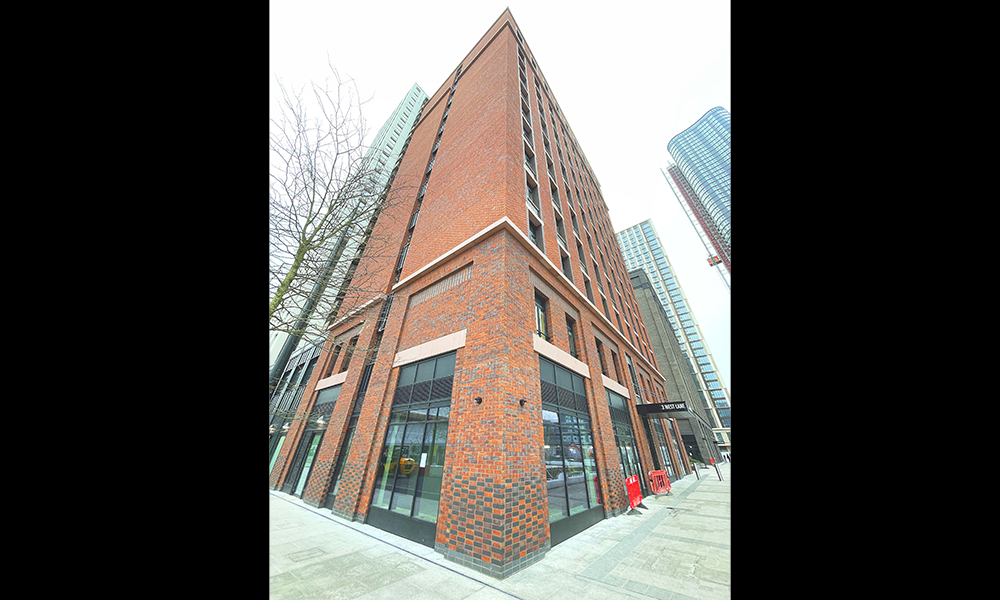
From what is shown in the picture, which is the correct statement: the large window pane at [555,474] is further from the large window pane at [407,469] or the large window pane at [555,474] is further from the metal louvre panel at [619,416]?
the metal louvre panel at [619,416]

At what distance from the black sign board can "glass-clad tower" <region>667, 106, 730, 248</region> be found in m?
48.2

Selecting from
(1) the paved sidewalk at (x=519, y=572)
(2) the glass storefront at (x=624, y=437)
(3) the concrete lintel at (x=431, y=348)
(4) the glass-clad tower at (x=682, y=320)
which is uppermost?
(4) the glass-clad tower at (x=682, y=320)

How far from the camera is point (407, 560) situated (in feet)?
19.6

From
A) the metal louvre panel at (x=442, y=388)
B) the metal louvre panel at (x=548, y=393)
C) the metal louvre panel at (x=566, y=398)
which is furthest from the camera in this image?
the metal louvre panel at (x=566, y=398)

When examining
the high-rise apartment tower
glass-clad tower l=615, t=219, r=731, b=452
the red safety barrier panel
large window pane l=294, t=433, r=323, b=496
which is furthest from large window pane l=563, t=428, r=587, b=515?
glass-clad tower l=615, t=219, r=731, b=452

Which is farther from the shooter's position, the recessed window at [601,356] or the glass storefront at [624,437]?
the recessed window at [601,356]

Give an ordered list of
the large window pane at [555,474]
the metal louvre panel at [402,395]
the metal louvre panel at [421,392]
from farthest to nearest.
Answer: the metal louvre panel at [402,395] < the metal louvre panel at [421,392] < the large window pane at [555,474]

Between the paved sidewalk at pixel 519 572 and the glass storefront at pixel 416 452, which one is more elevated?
the glass storefront at pixel 416 452

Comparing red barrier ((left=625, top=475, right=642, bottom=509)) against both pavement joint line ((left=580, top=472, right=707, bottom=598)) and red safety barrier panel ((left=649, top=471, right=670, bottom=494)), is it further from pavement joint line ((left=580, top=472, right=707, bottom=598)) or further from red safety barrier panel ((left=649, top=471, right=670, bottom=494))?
red safety barrier panel ((left=649, top=471, right=670, bottom=494))

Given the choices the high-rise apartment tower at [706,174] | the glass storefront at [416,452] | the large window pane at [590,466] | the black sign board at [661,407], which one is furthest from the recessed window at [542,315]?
the high-rise apartment tower at [706,174]

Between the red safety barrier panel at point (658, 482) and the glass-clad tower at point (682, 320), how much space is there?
53.5m

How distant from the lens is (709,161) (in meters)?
59.9

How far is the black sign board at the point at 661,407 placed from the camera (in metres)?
13.9

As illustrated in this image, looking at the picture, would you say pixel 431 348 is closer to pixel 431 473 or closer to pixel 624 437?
pixel 431 473
